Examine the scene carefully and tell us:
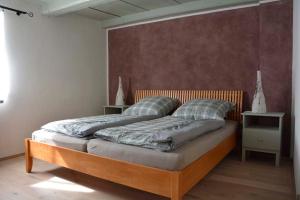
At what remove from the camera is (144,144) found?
2041 millimetres

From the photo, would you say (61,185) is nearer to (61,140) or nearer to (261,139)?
(61,140)

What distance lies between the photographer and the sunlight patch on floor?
2.39 meters

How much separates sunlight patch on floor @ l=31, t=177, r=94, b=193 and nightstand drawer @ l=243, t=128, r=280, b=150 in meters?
2.03

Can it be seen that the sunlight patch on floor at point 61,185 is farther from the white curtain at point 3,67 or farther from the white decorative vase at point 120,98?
the white decorative vase at point 120,98

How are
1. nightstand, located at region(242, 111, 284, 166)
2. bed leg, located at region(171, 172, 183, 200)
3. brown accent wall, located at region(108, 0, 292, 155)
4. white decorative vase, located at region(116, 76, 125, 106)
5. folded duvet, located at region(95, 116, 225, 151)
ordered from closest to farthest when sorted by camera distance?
bed leg, located at region(171, 172, 183, 200), folded duvet, located at region(95, 116, 225, 151), nightstand, located at region(242, 111, 284, 166), brown accent wall, located at region(108, 0, 292, 155), white decorative vase, located at region(116, 76, 125, 106)

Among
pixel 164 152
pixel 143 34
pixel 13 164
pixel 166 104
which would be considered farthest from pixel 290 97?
pixel 13 164

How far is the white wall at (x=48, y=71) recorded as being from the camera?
11.2ft

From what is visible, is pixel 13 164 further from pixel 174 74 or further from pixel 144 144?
pixel 174 74

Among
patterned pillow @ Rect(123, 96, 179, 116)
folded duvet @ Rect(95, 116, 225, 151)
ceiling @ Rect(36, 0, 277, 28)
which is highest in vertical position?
ceiling @ Rect(36, 0, 277, 28)

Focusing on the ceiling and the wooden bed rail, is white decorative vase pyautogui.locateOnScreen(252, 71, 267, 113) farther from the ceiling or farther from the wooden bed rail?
the ceiling

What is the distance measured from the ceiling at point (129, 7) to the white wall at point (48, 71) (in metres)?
0.31

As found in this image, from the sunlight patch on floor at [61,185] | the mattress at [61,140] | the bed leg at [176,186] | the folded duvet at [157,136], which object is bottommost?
the sunlight patch on floor at [61,185]

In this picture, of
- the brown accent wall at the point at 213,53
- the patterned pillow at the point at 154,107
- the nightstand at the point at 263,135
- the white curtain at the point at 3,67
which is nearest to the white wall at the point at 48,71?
the white curtain at the point at 3,67

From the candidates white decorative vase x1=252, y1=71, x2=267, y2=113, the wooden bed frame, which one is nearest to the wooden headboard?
white decorative vase x1=252, y1=71, x2=267, y2=113
